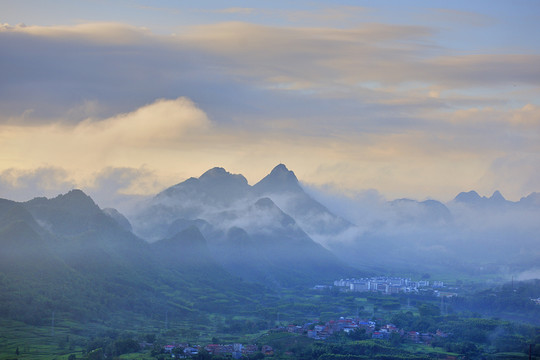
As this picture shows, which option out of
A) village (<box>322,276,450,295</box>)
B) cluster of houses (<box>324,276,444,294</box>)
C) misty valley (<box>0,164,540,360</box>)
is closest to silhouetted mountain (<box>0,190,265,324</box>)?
misty valley (<box>0,164,540,360</box>)

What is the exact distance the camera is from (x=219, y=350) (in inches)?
3701

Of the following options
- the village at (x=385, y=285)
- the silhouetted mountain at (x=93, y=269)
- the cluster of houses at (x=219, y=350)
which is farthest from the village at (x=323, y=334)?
the village at (x=385, y=285)

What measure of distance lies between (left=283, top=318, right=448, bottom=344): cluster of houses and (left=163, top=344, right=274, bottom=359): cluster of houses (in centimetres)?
1180

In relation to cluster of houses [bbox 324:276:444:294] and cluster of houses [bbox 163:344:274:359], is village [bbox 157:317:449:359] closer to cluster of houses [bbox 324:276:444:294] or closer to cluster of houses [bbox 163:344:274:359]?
cluster of houses [bbox 163:344:274:359]

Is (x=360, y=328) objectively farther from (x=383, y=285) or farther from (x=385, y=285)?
(x=383, y=285)

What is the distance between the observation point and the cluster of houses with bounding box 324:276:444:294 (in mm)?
169200

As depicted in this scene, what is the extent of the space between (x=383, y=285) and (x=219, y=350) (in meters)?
84.9

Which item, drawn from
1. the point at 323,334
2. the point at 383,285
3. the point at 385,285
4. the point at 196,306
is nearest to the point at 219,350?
the point at 323,334

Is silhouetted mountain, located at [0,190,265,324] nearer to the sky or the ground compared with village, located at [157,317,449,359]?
nearer to the sky

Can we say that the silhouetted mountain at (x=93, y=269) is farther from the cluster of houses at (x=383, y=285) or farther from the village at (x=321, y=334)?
the cluster of houses at (x=383, y=285)

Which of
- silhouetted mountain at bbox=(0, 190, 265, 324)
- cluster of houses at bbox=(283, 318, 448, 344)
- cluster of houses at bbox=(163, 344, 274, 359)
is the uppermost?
silhouetted mountain at bbox=(0, 190, 265, 324)

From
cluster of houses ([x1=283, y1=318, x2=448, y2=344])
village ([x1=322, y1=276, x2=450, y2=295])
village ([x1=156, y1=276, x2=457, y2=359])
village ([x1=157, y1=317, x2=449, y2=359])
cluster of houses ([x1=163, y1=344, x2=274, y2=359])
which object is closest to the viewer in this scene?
cluster of houses ([x1=163, y1=344, x2=274, y2=359])

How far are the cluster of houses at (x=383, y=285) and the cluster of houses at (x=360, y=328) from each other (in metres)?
51.9

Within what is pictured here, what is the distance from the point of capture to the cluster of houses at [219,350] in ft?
296
